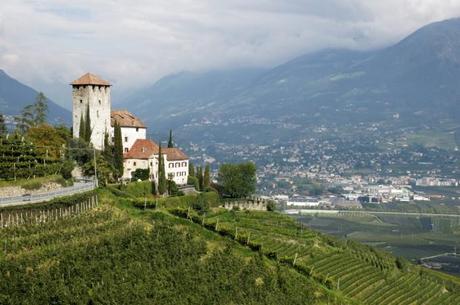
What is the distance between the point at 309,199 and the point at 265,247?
131271 mm

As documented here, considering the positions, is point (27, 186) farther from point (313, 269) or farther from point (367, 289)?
point (367, 289)

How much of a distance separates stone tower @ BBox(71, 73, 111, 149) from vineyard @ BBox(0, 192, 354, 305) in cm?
2027

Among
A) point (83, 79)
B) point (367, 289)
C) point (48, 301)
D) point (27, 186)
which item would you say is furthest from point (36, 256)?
point (83, 79)

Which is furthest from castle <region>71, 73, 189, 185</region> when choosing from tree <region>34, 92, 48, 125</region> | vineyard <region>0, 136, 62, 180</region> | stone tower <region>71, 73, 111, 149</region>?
vineyard <region>0, 136, 62, 180</region>

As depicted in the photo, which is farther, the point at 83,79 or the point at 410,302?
the point at 83,79

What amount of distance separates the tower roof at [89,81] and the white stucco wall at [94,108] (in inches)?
12.1

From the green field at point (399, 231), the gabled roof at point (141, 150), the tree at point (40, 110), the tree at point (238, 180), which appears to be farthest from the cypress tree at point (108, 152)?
the green field at point (399, 231)

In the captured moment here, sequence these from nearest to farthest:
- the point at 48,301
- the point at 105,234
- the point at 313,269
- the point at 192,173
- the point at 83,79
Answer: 1. the point at 48,301
2. the point at 105,234
3. the point at 313,269
4. the point at 83,79
5. the point at 192,173

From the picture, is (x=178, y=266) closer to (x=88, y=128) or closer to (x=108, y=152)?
(x=108, y=152)

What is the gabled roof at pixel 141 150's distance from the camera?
68.4m

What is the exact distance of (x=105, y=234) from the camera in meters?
40.7

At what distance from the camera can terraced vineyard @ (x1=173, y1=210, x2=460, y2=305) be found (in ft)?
166

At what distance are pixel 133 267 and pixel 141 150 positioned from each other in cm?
3269

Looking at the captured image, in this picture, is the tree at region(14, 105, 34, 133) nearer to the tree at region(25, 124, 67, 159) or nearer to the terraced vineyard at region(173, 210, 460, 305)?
the tree at region(25, 124, 67, 159)
